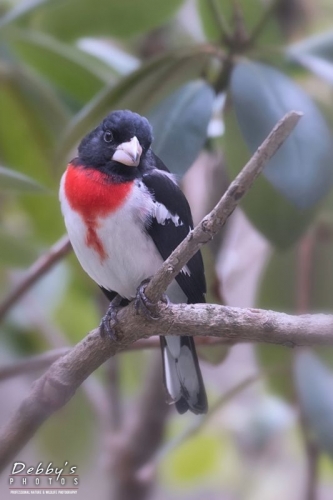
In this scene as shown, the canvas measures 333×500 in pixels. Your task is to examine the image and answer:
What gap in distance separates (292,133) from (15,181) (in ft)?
1.88

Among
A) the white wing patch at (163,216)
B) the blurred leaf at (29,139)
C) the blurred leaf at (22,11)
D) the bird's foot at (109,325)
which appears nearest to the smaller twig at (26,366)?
the bird's foot at (109,325)

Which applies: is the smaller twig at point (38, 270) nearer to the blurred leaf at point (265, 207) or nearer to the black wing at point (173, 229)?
the black wing at point (173, 229)

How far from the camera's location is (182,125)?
142cm

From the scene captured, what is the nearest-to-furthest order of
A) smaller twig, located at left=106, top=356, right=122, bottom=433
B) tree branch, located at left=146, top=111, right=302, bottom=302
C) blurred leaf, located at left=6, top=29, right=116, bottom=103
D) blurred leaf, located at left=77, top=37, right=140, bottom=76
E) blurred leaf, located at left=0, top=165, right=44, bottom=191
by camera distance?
tree branch, located at left=146, top=111, right=302, bottom=302
blurred leaf, located at left=0, top=165, right=44, bottom=191
blurred leaf, located at left=6, top=29, right=116, bottom=103
blurred leaf, located at left=77, top=37, right=140, bottom=76
smaller twig, located at left=106, top=356, right=122, bottom=433

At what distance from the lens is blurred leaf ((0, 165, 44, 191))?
1.28m

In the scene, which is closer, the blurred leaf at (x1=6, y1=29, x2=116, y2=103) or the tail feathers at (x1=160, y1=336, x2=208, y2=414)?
the tail feathers at (x1=160, y1=336, x2=208, y2=414)

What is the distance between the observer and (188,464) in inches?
82.9

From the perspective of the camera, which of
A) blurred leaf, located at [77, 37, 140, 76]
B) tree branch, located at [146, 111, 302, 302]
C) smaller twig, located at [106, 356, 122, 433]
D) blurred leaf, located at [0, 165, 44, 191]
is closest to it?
tree branch, located at [146, 111, 302, 302]

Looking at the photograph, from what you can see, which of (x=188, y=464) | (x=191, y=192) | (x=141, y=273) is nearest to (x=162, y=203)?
(x=141, y=273)

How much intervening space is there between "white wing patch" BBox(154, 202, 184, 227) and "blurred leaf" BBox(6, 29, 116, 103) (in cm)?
49

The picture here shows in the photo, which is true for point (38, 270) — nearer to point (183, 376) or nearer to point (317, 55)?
point (183, 376)

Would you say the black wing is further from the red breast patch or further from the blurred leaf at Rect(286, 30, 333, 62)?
the blurred leaf at Rect(286, 30, 333, 62)

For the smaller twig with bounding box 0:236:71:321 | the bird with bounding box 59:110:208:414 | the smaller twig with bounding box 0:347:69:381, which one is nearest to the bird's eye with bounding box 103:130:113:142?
the bird with bounding box 59:110:208:414

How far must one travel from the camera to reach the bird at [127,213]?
1.35m
